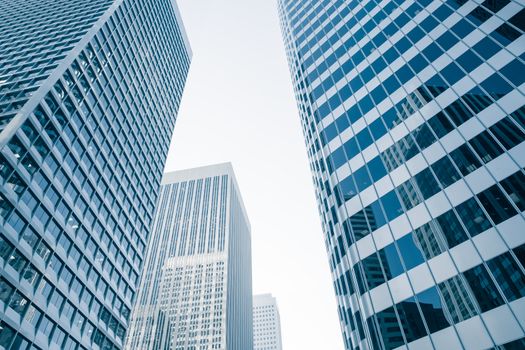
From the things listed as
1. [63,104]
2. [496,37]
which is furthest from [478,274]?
[63,104]

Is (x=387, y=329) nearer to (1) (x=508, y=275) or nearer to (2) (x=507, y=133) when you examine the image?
(1) (x=508, y=275)

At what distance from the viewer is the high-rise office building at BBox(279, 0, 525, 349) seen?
19.0 metres

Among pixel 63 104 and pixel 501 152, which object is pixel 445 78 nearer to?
pixel 501 152

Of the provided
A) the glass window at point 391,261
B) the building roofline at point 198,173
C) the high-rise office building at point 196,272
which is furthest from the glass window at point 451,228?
the building roofline at point 198,173

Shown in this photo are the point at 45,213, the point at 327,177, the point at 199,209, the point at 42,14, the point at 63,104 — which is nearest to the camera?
the point at 327,177

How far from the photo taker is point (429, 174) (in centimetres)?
2405

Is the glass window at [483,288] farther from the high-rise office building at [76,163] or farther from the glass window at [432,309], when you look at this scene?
the high-rise office building at [76,163]

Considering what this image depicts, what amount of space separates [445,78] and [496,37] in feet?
14.3

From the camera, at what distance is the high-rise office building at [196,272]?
125062 millimetres

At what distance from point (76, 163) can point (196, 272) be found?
4127 inches

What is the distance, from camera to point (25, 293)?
34.2 meters

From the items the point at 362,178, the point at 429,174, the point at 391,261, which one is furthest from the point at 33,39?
the point at 391,261

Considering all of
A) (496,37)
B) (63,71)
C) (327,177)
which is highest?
(63,71)

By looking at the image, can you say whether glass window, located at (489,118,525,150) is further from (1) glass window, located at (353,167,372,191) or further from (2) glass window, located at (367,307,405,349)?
(2) glass window, located at (367,307,405,349)
